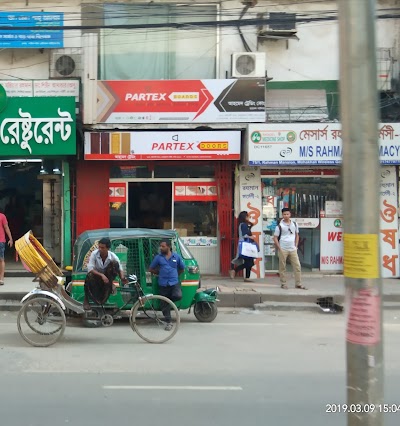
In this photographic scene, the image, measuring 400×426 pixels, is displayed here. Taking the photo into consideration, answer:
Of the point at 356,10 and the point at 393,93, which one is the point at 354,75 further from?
the point at 393,93

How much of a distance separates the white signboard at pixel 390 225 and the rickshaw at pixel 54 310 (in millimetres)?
7748

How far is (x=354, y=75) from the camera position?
269 centimetres

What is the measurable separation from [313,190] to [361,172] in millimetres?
11783

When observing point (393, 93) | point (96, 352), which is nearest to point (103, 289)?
point (96, 352)

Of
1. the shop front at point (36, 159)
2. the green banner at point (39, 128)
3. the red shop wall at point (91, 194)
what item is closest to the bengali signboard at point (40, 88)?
the shop front at point (36, 159)

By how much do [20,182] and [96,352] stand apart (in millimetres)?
9095

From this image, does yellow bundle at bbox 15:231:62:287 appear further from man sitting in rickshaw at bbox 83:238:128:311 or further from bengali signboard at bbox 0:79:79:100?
bengali signboard at bbox 0:79:79:100

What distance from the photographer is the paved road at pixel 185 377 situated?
4.98 meters

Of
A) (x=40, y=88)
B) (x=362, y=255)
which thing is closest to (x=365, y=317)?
(x=362, y=255)

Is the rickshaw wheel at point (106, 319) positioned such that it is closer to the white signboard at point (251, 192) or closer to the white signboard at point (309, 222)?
the white signboard at point (251, 192)

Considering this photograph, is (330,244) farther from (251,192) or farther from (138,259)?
(138,259)

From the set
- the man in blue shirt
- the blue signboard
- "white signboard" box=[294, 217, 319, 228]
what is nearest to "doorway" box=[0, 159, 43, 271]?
the blue signboard

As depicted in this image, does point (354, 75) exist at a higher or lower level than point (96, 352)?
higher

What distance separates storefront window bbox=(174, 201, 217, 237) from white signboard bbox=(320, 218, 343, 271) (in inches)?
108
